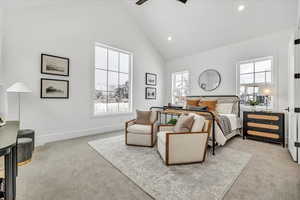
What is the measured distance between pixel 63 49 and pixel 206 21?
4175 millimetres

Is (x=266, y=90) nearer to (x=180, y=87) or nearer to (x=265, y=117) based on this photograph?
(x=265, y=117)

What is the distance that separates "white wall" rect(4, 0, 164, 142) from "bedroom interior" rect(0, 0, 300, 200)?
1.0 inches

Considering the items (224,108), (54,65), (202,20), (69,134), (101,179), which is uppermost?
(202,20)

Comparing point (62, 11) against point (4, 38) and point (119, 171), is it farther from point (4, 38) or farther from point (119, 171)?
point (119, 171)

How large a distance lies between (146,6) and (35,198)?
5.39 metres

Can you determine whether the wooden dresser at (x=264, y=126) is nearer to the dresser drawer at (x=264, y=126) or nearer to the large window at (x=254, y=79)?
the dresser drawer at (x=264, y=126)

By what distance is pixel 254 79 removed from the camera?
13.9 feet

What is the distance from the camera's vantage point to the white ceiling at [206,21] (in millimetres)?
3471

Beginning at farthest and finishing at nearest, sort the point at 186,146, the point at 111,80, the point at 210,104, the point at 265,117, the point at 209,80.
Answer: the point at 209,80 → the point at 111,80 → the point at 210,104 → the point at 265,117 → the point at 186,146

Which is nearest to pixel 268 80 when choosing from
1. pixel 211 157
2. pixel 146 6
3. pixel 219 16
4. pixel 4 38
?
pixel 219 16

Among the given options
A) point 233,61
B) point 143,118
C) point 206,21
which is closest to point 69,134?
point 143,118

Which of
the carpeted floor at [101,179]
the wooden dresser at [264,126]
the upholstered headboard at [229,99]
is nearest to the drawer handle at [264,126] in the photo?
the wooden dresser at [264,126]

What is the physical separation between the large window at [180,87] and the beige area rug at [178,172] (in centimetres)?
324

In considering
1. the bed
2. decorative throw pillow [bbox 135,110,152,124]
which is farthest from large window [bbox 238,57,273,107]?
decorative throw pillow [bbox 135,110,152,124]
